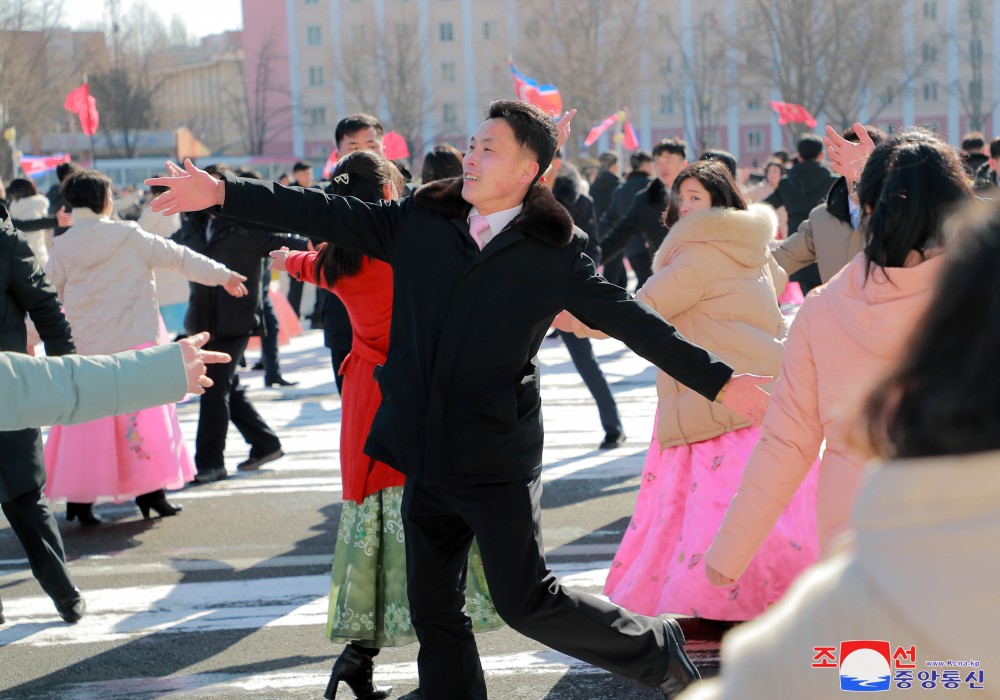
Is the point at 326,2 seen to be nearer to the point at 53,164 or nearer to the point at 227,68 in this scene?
the point at 227,68

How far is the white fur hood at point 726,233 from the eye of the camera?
5.12 metres

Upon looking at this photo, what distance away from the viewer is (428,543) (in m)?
3.80

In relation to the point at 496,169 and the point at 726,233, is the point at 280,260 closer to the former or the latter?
the point at 496,169

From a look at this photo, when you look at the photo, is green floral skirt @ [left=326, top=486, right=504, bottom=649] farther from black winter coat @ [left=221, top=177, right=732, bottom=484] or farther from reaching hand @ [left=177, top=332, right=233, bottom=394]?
reaching hand @ [left=177, top=332, right=233, bottom=394]

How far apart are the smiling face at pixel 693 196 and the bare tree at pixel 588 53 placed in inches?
2412

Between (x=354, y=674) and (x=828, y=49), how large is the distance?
64.0m

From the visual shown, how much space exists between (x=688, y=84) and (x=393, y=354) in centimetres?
7265

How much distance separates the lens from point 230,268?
8617 mm

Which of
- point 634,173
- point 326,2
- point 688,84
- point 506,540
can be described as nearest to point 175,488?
point 506,540

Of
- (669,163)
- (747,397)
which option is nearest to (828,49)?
(669,163)

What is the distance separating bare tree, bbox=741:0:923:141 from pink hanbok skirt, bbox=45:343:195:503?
5730cm

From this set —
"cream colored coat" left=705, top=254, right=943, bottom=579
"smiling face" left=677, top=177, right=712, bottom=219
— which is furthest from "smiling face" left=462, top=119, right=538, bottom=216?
"smiling face" left=677, top=177, right=712, bottom=219

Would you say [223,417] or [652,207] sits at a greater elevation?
[652,207]

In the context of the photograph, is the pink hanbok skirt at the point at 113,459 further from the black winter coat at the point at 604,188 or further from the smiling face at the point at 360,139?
the black winter coat at the point at 604,188
